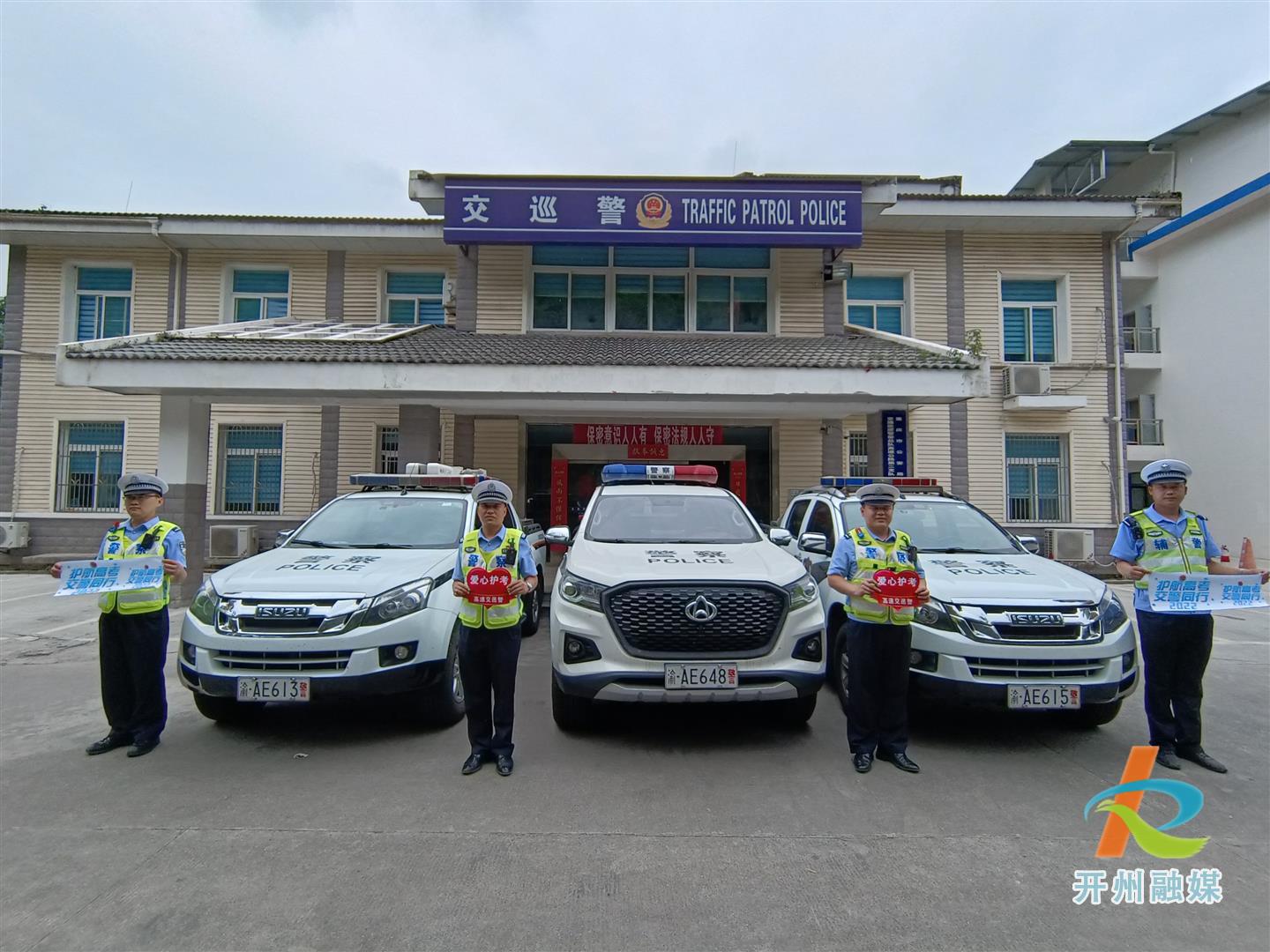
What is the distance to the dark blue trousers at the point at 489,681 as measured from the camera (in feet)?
13.7

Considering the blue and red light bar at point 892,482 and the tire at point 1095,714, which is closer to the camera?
the tire at point 1095,714

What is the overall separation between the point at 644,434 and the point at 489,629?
961 centimetres

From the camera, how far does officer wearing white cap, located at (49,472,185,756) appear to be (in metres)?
4.50

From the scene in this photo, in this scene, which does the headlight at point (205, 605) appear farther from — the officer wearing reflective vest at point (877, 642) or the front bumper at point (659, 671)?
the officer wearing reflective vest at point (877, 642)

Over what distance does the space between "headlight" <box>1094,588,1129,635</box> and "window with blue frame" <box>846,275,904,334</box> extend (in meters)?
11.0

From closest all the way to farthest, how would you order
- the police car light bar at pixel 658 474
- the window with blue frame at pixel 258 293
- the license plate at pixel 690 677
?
the license plate at pixel 690 677 → the police car light bar at pixel 658 474 → the window with blue frame at pixel 258 293

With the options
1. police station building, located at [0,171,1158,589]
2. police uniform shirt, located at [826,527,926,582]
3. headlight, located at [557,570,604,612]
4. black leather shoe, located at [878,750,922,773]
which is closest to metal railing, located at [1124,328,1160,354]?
police station building, located at [0,171,1158,589]

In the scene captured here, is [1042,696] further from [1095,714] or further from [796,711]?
[796,711]

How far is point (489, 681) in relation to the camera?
425 cm

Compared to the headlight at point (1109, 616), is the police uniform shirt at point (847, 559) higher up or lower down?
higher up

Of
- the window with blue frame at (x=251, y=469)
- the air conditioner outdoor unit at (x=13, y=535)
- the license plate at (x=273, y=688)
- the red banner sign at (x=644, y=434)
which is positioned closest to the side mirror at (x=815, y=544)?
the license plate at (x=273, y=688)

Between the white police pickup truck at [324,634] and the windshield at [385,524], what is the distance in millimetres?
405

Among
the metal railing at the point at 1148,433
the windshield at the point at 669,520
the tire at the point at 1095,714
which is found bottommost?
the tire at the point at 1095,714

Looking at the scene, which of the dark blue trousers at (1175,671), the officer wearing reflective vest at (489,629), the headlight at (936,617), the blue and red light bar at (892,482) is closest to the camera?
the officer wearing reflective vest at (489,629)
